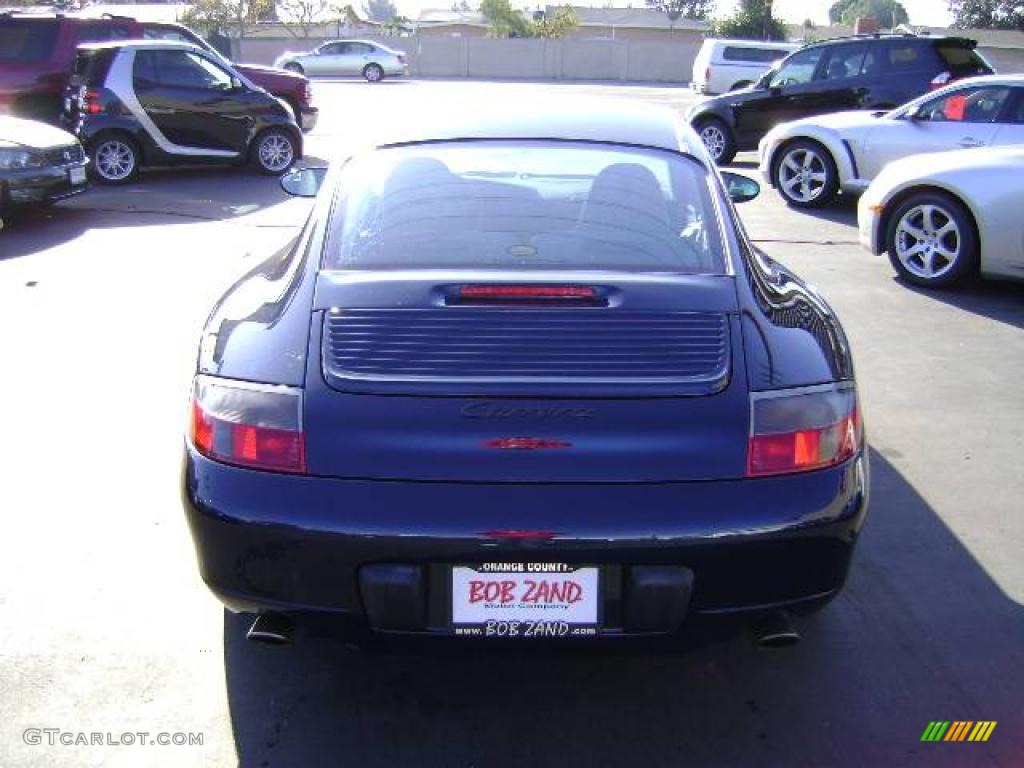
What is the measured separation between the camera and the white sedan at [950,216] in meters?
7.46

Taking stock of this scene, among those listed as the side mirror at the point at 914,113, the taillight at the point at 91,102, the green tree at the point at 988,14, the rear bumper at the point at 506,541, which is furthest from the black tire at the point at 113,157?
the green tree at the point at 988,14

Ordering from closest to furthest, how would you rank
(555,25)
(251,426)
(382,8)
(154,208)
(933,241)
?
(251,426) < (933,241) < (154,208) < (555,25) < (382,8)

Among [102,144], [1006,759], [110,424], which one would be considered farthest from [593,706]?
[102,144]

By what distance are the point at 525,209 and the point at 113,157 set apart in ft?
36.4

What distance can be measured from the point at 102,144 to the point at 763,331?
12.0 m

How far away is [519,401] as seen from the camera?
2674 mm

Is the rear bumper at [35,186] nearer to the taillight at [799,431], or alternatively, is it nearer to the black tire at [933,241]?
the black tire at [933,241]

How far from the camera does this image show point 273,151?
1428cm

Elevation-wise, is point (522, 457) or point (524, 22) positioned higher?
point (524, 22)

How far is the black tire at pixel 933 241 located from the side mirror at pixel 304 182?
16.0 feet

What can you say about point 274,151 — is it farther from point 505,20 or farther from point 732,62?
point 505,20

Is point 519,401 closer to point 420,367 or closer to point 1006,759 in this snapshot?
point 420,367

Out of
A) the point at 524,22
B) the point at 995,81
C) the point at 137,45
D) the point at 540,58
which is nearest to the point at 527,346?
the point at 995,81

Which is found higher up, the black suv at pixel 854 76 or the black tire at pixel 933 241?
the black suv at pixel 854 76
